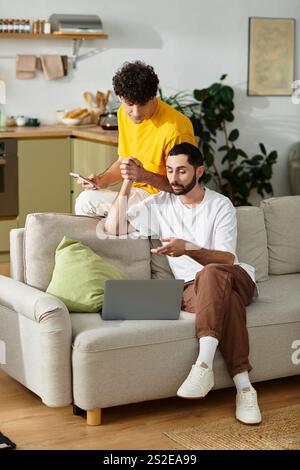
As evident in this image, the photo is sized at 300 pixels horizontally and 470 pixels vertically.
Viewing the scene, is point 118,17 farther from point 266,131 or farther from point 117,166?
point 117,166

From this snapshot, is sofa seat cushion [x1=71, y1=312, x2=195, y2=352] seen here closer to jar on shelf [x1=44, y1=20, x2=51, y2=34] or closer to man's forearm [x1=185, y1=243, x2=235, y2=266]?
man's forearm [x1=185, y1=243, x2=235, y2=266]

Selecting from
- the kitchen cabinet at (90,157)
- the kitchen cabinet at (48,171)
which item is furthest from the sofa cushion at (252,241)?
the kitchen cabinet at (48,171)

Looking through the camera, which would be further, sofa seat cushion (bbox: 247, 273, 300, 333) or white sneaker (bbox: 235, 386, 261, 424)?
sofa seat cushion (bbox: 247, 273, 300, 333)

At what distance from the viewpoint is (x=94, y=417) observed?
353 cm

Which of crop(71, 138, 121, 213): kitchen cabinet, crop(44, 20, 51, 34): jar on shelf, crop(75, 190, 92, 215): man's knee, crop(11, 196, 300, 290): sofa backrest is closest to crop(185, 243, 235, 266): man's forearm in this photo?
crop(11, 196, 300, 290): sofa backrest

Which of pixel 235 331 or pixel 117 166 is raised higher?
pixel 117 166

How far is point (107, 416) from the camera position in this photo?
3.64m

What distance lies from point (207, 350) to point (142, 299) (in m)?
0.34

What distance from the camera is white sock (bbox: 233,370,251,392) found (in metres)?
3.65

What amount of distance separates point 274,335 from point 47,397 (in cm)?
103

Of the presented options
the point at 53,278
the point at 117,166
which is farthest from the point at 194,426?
the point at 117,166

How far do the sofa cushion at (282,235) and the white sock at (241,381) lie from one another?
2.96 feet

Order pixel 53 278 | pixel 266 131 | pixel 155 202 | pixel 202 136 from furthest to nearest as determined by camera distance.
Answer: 1. pixel 266 131
2. pixel 202 136
3. pixel 155 202
4. pixel 53 278

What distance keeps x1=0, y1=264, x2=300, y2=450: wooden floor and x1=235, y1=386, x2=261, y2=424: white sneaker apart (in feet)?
0.31
